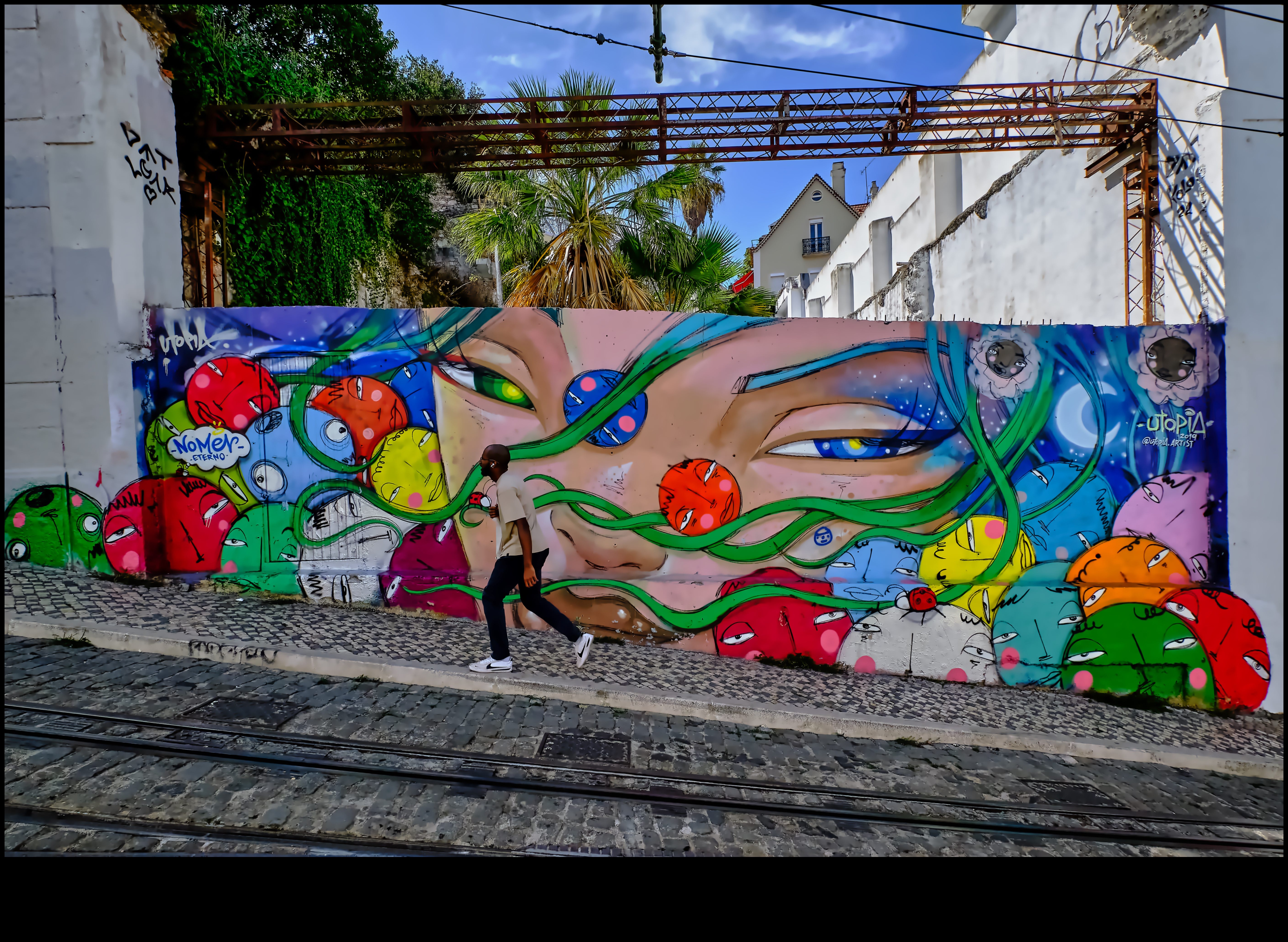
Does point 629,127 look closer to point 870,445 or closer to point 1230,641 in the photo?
point 870,445

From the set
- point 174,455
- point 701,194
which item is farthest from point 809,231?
point 174,455

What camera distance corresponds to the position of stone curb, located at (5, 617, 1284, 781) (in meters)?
4.68

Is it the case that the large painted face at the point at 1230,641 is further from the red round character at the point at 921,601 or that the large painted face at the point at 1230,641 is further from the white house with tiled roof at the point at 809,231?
the white house with tiled roof at the point at 809,231

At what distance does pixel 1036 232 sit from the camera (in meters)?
8.40

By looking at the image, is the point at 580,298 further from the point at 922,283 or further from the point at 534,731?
the point at 534,731

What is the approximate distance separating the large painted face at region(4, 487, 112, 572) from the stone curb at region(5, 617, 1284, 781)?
4.18ft

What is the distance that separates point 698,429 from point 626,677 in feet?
7.16

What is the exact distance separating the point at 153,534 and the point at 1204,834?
310 inches

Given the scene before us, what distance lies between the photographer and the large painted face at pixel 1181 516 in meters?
5.96

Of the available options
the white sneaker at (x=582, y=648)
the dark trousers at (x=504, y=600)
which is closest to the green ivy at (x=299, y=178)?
the dark trousers at (x=504, y=600)

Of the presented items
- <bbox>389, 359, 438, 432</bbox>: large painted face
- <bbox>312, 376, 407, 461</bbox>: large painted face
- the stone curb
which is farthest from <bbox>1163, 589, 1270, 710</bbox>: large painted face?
<bbox>312, 376, 407, 461</bbox>: large painted face

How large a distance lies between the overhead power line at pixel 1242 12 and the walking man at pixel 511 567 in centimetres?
680

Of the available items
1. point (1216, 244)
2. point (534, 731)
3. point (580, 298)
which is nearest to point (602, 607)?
point (534, 731)
